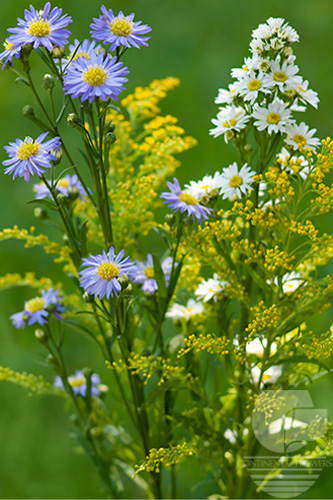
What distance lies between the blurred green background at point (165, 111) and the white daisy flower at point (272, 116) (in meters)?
0.44

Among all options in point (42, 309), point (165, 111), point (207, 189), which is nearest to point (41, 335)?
point (42, 309)

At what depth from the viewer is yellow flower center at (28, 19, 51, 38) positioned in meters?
0.54

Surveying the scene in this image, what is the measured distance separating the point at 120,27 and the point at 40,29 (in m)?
0.08

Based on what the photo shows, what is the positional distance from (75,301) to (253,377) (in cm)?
23

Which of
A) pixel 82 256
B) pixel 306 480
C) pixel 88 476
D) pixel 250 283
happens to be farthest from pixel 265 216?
pixel 88 476

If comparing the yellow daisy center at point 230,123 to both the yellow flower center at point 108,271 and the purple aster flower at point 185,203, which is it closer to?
the purple aster flower at point 185,203

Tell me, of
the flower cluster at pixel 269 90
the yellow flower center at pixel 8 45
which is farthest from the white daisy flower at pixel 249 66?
the yellow flower center at pixel 8 45

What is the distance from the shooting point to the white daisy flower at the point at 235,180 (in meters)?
0.58

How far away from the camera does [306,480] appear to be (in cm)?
73

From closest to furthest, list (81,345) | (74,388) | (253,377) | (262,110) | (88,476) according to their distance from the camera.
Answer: (262,110), (253,377), (74,388), (88,476), (81,345)

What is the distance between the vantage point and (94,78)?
52cm

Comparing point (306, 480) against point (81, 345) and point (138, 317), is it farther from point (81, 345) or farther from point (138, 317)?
point (81, 345)

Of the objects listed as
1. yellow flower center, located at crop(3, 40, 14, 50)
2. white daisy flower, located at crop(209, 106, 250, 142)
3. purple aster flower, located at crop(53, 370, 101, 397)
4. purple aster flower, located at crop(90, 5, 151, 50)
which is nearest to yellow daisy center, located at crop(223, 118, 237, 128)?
white daisy flower, located at crop(209, 106, 250, 142)

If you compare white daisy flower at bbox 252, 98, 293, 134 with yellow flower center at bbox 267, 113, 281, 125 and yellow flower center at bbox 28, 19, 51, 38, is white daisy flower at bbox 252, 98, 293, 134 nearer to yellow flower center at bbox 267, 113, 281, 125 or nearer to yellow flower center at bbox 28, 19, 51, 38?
yellow flower center at bbox 267, 113, 281, 125
